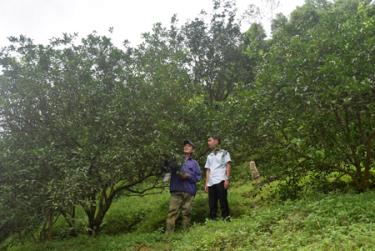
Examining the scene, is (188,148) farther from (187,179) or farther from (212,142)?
(187,179)

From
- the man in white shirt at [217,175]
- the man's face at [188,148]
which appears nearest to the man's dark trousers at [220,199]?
the man in white shirt at [217,175]

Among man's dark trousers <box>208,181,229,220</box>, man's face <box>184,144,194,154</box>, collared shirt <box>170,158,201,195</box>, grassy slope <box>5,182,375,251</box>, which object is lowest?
grassy slope <box>5,182,375,251</box>

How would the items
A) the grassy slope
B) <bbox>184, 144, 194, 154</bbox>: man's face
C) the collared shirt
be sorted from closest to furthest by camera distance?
1. the grassy slope
2. <bbox>184, 144, 194, 154</bbox>: man's face
3. the collared shirt

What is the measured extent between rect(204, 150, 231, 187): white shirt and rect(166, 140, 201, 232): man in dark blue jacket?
0.93 feet

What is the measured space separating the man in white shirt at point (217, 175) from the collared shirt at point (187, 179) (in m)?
0.30

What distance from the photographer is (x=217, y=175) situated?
29.7 ft

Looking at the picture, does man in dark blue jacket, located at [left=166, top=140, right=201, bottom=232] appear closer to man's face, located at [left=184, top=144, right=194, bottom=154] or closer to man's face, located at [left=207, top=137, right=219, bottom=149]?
man's face, located at [left=184, top=144, right=194, bottom=154]

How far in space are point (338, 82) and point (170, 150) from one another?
10.8 feet

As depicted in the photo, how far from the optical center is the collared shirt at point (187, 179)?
8.98 meters

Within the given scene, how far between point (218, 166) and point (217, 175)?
18cm

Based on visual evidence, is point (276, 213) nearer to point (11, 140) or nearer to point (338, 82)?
point (338, 82)

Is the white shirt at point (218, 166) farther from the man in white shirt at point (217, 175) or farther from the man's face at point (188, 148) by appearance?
the man's face at point (188, 148)

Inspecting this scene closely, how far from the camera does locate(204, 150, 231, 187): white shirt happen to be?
902 cm

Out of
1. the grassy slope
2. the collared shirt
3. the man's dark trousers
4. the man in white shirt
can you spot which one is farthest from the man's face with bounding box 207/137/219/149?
the grassy slope
